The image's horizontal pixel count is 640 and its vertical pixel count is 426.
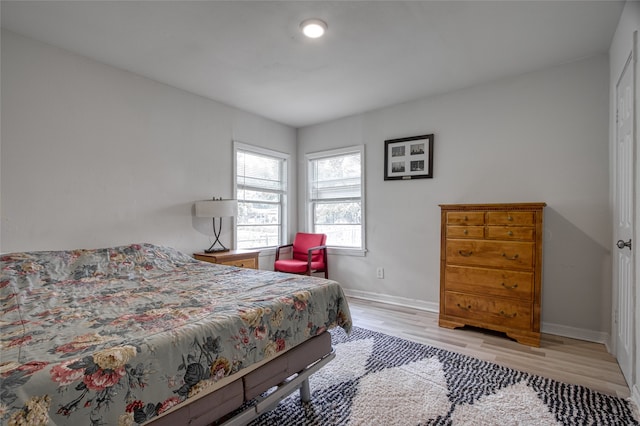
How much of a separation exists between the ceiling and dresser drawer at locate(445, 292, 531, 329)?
2178mm

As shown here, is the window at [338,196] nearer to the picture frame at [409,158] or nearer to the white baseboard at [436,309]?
the picture frame at [409,158]

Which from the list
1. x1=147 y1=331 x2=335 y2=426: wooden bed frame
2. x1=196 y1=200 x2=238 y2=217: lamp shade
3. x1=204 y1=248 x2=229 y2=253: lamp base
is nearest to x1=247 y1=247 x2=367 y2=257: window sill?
x1=204 y1=248 x2=229 y2=253: lamp base

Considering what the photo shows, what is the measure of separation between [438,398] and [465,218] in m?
1.68

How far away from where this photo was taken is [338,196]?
4590 millimetres

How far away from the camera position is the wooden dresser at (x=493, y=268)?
272 cm

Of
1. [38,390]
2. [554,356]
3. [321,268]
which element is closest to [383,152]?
[321,268]

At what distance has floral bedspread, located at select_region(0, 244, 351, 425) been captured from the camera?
35.2 inches

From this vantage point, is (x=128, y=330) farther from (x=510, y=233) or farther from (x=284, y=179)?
(x=284, y=179)

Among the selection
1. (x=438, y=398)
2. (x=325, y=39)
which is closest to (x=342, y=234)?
(x=325, y=39)

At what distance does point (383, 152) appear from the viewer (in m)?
4.10

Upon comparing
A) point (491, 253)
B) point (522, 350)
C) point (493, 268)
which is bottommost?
point (522, 350)

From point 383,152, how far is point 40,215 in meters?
3.50

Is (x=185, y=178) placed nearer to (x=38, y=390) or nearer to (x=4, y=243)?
(x=4, y=243)

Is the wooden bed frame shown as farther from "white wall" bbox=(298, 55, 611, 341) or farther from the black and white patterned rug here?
"white wall" bbox=(298, 55, 611, 341)
